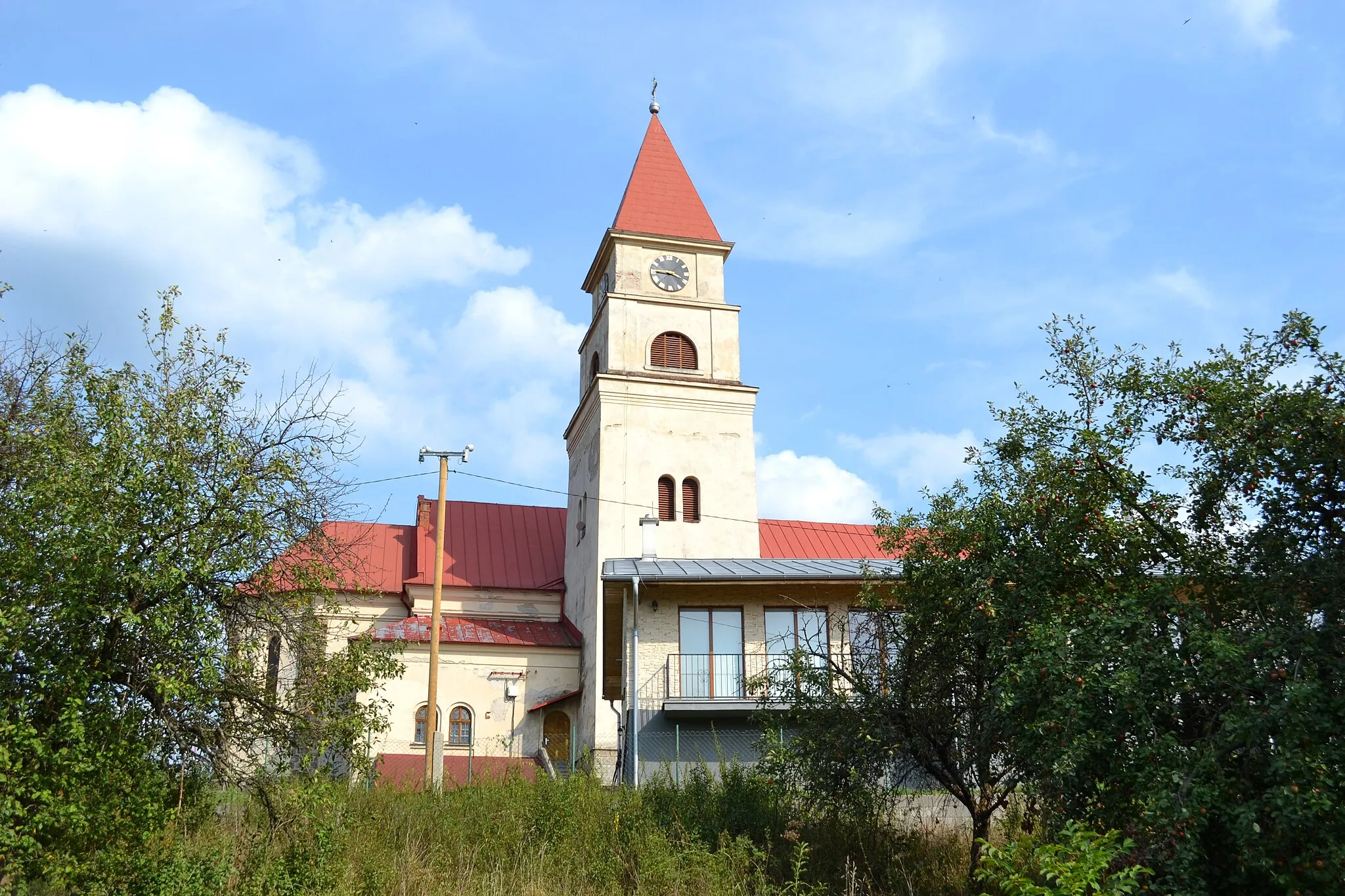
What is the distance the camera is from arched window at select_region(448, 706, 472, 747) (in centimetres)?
3306

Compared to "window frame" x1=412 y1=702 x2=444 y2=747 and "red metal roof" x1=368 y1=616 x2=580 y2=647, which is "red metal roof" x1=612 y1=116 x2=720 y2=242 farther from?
"window frame" x1=412 y1=702 x2=444 y2=747

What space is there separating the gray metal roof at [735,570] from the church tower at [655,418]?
7587mm

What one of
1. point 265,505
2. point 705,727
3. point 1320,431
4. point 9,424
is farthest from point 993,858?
point 705,727

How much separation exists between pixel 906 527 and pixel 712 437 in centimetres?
2106

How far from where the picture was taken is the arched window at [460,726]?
3306 centimetres

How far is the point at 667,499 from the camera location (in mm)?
33031

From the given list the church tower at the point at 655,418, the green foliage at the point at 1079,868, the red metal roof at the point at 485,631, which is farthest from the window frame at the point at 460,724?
the green foliage at the point at 1079,868

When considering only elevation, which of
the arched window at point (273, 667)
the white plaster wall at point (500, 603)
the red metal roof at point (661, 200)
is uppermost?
the red metal roof at point (661, 200)

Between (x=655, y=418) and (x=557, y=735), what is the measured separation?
32.4 feet

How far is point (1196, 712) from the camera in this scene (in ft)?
28.6

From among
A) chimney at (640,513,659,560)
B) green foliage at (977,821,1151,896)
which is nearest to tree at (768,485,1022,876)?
green foliage at (977,821,1151,896)

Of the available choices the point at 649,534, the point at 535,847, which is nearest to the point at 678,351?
the point at 649,534

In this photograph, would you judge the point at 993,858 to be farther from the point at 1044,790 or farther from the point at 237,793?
the point at 237,793

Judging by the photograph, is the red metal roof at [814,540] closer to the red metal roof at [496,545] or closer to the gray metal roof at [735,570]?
the red metal roof at [496,545]
